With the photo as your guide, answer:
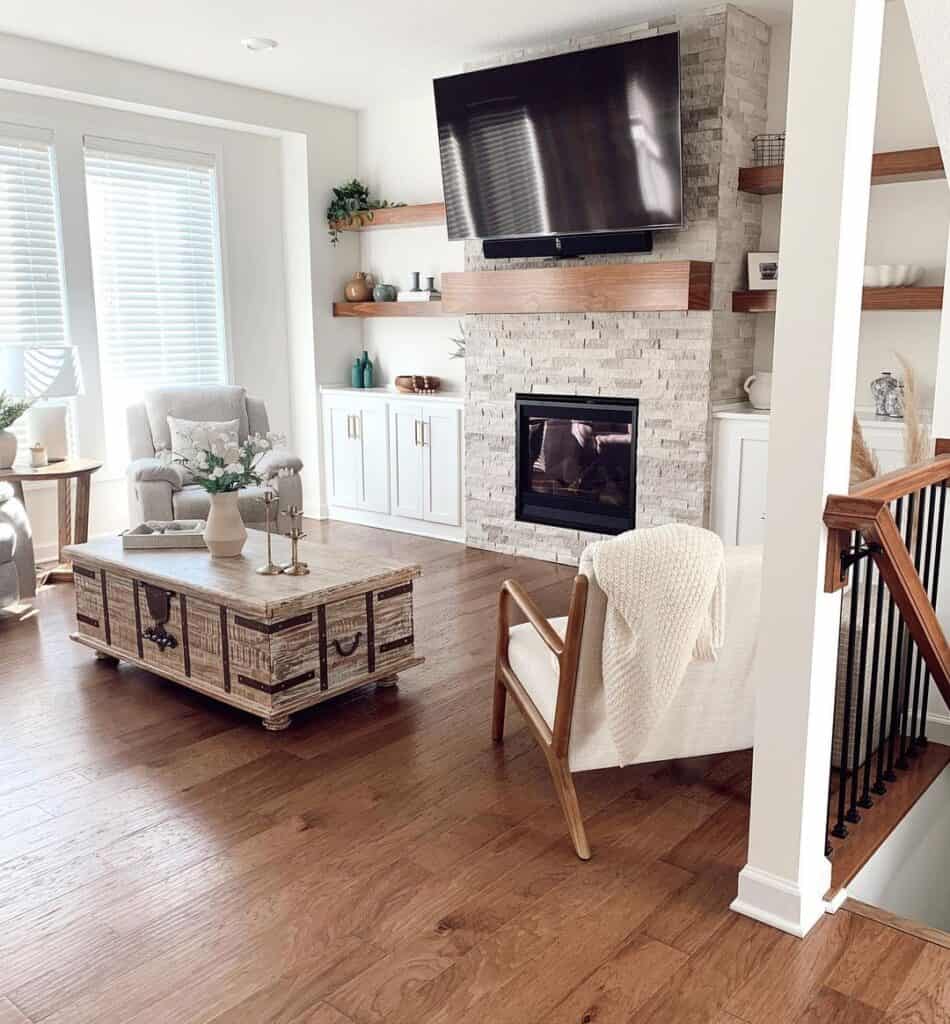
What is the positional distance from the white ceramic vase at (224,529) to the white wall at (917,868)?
7.74ft

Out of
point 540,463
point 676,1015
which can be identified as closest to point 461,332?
point 540,463

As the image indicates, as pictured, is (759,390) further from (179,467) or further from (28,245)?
(28,245)

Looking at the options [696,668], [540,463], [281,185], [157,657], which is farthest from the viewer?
[281,185]

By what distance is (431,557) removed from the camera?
18.6 feet

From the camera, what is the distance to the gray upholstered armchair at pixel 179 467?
499cm

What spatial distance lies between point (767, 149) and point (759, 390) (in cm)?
121

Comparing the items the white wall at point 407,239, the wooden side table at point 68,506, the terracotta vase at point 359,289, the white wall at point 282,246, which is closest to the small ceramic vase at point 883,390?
the white wall at point 407,239

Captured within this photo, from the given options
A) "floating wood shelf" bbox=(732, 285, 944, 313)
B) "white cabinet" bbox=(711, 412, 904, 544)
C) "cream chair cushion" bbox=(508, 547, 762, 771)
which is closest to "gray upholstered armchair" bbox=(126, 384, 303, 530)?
"white cabinet" bbox=(711, 412, 904, 544)

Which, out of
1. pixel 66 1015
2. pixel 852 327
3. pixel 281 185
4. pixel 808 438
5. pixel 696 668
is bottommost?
pixel 66 1015

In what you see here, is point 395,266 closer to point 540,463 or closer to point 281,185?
point 281,185

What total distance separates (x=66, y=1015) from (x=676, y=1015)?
1.20 metres

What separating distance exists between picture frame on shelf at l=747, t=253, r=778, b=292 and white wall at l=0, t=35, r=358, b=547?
303cm

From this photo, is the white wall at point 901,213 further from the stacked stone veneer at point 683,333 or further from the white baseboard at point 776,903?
the white baseboard at point 776,903

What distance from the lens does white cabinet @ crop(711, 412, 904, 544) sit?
4.75 metres
